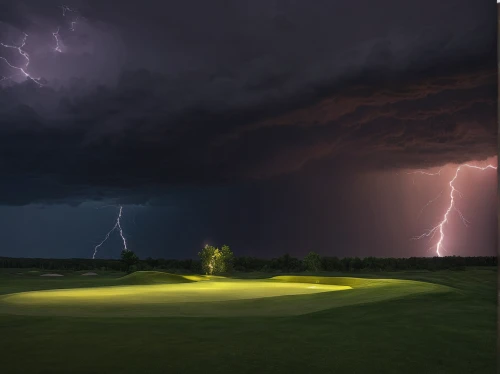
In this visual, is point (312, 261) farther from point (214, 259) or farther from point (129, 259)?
point (129, 259)

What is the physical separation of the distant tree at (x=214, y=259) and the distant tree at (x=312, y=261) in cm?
2163

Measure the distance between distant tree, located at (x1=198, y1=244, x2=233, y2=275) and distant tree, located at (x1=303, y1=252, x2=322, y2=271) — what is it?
2163cm

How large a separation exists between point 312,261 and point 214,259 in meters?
24.6

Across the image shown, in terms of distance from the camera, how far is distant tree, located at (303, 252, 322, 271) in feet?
345

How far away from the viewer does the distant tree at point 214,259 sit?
90.4 m

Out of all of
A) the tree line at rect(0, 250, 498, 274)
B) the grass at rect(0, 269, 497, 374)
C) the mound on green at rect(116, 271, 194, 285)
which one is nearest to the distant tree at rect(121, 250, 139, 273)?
the tree line at rect(0, 250, 498, 274)

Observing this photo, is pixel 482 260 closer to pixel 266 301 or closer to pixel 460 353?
pixel 266 301

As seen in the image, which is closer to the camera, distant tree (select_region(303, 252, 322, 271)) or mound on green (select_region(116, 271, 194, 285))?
mound on green (select_region(116, 271, 194, 285))

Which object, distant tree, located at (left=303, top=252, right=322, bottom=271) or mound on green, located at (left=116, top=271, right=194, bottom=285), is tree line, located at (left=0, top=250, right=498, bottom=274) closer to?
distant tree, located at (left=303, top=252, right=322, bottom=271)

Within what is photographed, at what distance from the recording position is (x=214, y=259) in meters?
90.7

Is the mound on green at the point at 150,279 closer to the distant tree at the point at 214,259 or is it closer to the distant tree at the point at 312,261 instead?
the distant tree at the point at 214,259

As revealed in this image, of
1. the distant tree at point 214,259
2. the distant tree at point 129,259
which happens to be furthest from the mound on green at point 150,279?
the distant tree at point 129,259

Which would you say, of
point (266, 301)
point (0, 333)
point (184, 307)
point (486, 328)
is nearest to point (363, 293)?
point (266, 301)

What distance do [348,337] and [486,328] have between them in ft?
15.7
